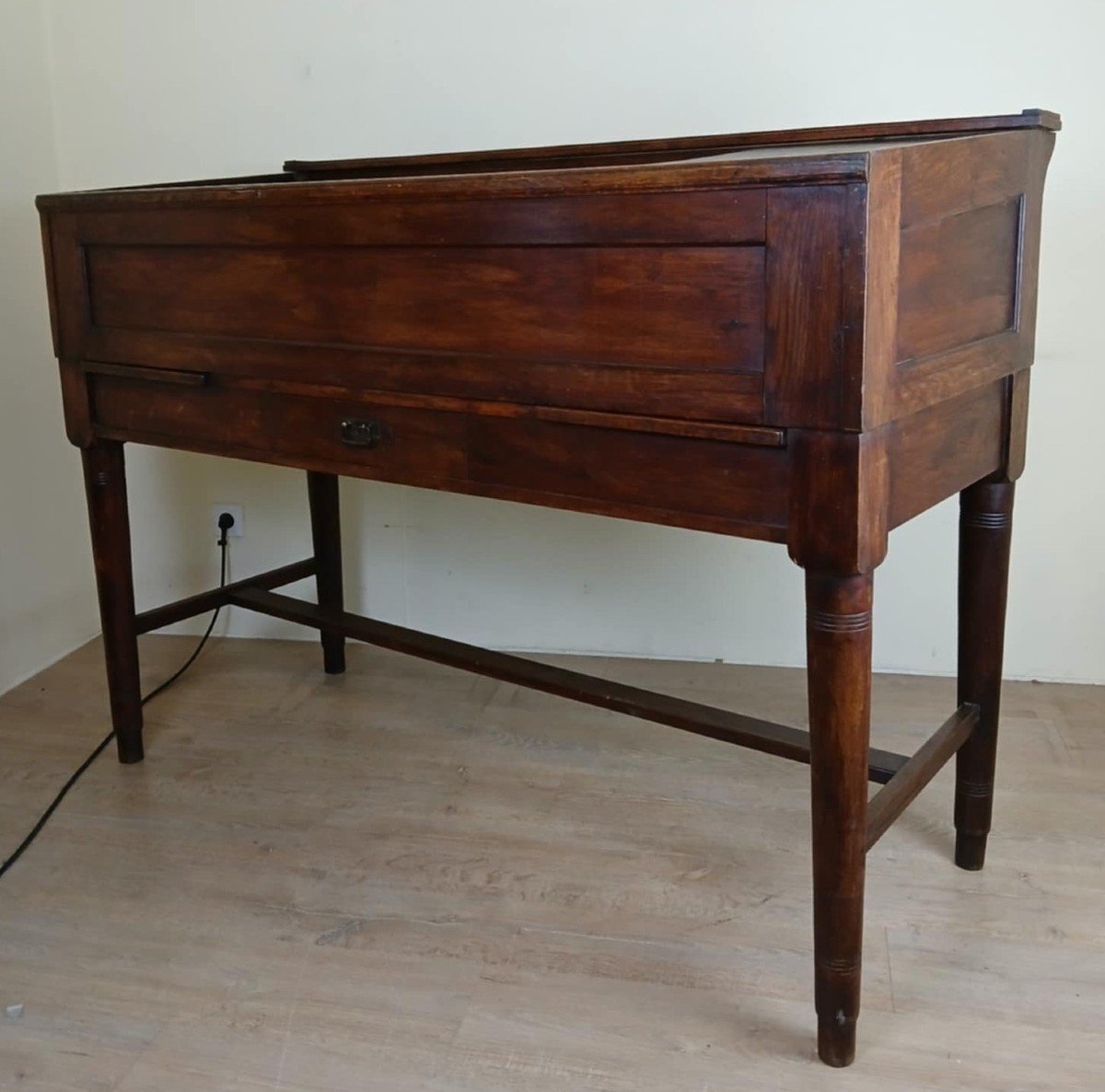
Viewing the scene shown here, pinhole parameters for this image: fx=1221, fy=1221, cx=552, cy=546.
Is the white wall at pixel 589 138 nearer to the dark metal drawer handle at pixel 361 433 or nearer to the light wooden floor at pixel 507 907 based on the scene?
the light wooden floor at pixel 507 907

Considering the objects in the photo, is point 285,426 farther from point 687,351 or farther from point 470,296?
point 687,351

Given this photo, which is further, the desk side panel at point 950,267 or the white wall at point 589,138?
the white wall at point 589,138

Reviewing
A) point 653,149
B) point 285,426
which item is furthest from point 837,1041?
point 653,149

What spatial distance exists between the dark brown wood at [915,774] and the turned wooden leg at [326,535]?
1171mm

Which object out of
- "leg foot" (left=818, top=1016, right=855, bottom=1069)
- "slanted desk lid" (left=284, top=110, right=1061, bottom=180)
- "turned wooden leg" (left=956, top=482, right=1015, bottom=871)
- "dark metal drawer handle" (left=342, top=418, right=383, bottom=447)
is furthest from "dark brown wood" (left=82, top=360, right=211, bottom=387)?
"leg foot" (left=818, top=1016, right=855, bottom=1069)

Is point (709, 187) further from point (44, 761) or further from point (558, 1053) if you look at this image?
point (44, 761)

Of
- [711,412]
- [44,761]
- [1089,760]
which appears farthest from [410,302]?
[1089,760]

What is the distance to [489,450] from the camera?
1.42m

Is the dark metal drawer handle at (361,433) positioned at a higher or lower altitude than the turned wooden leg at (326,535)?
higher

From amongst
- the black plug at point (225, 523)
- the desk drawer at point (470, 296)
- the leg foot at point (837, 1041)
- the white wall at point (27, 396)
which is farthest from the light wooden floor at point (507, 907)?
the desk drawer at point (470, 296)

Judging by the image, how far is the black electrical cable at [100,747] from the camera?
1820 mm

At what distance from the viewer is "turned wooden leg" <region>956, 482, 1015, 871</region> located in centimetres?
158

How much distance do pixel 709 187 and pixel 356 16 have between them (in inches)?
58.1

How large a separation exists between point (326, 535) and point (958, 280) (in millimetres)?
1408
